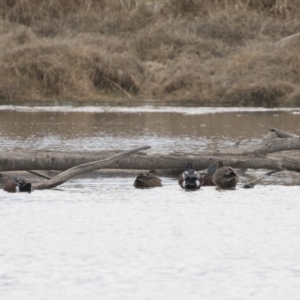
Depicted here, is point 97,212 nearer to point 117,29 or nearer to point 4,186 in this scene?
point 4,186

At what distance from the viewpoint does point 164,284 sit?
24.5 feet

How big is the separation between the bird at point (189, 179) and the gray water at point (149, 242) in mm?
93

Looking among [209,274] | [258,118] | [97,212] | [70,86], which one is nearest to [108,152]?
[97,212]

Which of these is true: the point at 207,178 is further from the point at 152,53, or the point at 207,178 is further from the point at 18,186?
the point at 152,53

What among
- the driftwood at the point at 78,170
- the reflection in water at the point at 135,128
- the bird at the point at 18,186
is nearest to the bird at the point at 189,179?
the driftwood at the point at 78,170

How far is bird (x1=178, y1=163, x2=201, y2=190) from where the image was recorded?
12.0m

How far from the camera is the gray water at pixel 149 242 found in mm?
7379

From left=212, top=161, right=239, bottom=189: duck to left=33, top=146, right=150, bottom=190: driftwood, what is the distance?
0.86m

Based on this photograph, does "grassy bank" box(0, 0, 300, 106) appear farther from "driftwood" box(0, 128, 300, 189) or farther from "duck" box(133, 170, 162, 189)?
"duck" box(133, 170, 162, 189)

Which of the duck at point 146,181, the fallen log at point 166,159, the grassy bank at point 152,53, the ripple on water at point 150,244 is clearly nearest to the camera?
the ripple on water at point 150,244

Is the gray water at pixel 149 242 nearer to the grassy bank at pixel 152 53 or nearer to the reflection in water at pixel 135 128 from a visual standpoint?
the reflection in water at pixel 135 128

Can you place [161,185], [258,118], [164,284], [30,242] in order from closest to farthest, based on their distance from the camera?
[164,284] → [30,242] → [161,185] → [258,118]

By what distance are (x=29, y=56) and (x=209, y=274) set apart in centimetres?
2566

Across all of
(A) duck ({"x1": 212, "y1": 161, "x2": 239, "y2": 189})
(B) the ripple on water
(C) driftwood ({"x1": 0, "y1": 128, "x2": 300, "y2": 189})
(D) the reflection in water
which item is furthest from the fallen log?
(D) the reflection in water
